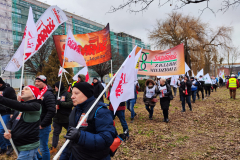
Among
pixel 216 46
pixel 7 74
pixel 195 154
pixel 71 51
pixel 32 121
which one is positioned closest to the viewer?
pixel 32 121

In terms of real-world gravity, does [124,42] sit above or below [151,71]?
above

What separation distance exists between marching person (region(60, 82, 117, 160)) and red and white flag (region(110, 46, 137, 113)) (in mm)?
783

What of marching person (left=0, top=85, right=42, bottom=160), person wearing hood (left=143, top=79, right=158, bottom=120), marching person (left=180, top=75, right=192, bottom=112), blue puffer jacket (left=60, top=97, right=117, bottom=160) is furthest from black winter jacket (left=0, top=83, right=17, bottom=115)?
marching person (left=180, top=75, right=192, bottom=112)

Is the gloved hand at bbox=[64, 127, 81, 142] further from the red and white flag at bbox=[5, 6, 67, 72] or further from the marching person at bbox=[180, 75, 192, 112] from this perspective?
the marching person at bbox=[180, 75, 192, 112]

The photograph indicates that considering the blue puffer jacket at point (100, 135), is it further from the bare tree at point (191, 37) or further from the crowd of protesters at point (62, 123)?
the bare tree at point (191, 37)

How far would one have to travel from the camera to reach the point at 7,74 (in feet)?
120

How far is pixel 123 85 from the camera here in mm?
3367

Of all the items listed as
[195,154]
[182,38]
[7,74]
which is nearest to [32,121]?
[195,154]

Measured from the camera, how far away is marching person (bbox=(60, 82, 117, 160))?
1.95 m

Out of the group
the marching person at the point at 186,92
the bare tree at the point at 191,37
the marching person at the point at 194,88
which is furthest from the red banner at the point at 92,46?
the bare tree at the point at 191,37

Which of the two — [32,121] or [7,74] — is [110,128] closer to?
[32,121]

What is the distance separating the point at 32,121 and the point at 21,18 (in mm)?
44367

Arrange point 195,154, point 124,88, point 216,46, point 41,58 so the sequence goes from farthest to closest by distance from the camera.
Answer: point 41,58 → point 216,46 → point 195,154 → point 124,88

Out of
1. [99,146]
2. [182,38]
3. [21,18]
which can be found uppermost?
[21,18]
